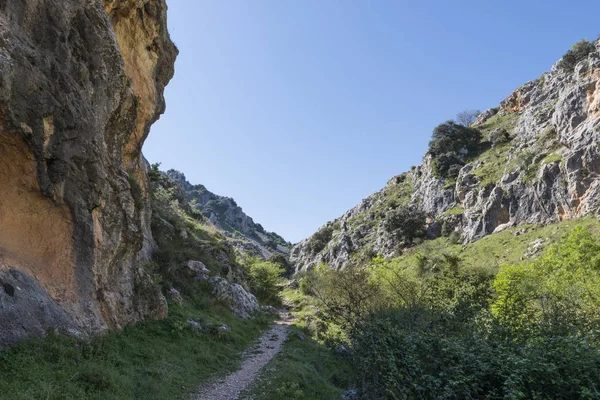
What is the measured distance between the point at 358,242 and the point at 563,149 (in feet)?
171

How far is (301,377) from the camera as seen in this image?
1378cm

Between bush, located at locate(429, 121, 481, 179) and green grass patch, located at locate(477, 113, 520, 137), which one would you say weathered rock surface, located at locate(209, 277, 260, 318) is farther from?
green grass patch, located at locate(477, 113, 520, 137)

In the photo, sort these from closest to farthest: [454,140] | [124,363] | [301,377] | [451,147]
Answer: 1. [124,363]
2. [301,377]
3. [451,147]
4. [454,140]

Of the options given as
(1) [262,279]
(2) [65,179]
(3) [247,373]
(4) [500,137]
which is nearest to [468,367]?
(3) [247,373]

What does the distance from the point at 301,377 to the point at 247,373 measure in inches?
95.5

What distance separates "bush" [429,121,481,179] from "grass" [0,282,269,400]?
8524 centimetres

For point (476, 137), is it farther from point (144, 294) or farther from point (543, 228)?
point (144, 294)

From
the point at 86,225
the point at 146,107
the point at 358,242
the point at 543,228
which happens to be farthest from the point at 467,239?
the point at 86,225

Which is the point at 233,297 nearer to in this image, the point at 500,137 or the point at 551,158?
the point at 551,158

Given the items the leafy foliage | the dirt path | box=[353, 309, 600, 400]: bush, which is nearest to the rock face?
the dirt path

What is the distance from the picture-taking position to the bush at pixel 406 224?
261ft

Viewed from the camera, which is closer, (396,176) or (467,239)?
(467,239)

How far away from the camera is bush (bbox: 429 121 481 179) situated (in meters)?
90.0

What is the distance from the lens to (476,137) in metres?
99.2
